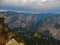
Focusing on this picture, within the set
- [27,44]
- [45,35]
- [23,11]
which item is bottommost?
[27,44]

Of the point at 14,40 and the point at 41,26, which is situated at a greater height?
the point at 41,26

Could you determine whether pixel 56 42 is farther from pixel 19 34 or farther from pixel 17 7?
pixel 17 7

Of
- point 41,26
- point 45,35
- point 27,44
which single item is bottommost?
point 27,44

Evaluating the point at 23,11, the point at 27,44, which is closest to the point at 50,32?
the point at 27,44

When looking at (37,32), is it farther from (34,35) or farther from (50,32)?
(50,32)

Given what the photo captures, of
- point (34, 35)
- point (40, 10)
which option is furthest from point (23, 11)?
point (34, 35)

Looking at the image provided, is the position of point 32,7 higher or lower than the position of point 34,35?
higher
